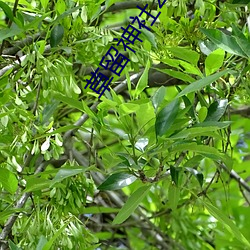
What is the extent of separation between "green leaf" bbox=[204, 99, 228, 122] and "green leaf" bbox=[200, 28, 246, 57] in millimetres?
85

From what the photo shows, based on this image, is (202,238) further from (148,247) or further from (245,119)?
(245,119)

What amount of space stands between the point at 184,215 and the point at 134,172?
22.4 inches

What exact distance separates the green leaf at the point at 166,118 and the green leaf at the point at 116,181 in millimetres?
78

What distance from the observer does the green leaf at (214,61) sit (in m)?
0.84

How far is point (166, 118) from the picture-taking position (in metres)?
0.77

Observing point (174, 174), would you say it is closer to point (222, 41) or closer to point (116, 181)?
point (116, 181)

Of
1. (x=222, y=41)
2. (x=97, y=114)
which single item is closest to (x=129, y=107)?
(x=97, y=114)

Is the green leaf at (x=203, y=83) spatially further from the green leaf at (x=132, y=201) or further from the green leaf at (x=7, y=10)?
the green leaf at (x=7, y=10)

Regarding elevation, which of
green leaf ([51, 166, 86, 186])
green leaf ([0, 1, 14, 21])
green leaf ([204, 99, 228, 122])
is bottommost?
green leaf ([51, 166, 86, 186])

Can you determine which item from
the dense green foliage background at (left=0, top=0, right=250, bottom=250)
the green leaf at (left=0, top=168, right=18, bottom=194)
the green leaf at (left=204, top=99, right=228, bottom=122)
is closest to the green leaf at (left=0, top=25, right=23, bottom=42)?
the dense green foliage background at (left=0, top=0, right=250, bottom=250)

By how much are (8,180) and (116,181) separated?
131 millimetres

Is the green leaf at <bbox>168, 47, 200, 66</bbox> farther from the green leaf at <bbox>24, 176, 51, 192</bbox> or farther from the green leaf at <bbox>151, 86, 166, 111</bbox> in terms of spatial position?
the green leaf at <bbox>24, 176, 51, 192</bbox>

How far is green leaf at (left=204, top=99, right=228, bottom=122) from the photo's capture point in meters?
0.86

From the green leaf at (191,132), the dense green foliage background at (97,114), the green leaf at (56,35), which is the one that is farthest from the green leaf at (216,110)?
the green leaf at (56,35)
